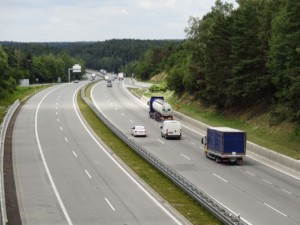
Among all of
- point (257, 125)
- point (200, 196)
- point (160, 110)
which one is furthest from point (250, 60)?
point (200, 196)

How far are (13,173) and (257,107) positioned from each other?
112ft

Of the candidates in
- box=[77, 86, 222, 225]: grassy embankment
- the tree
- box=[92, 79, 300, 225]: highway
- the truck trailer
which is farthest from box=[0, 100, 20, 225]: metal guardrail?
the tree

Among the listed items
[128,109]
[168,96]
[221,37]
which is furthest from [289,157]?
[168,96]

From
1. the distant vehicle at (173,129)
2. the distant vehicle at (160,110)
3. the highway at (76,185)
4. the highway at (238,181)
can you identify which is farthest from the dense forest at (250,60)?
the highway at (76,185)

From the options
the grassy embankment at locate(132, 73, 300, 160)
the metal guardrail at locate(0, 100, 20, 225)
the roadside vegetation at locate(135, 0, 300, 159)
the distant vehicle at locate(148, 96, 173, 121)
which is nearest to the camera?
the metal guardrail at locate(0, 100, 20, 225)

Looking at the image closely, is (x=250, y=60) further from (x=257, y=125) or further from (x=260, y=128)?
(x=260, y=128)

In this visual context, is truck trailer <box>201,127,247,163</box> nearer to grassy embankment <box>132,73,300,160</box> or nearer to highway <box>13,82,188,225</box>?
grassy embankment <box>132,73,300,160</box>

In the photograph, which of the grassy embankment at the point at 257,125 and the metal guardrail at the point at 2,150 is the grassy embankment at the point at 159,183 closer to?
the metal guardrail at the point at 2,150

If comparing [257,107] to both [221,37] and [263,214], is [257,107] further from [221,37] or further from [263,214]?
[263,214]

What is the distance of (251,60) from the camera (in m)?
64.8

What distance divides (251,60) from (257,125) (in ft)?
25.5

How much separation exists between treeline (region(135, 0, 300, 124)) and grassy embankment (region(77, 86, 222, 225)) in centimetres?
1447

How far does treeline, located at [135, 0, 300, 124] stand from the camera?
52.1 metres

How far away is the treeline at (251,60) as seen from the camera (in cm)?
5206
